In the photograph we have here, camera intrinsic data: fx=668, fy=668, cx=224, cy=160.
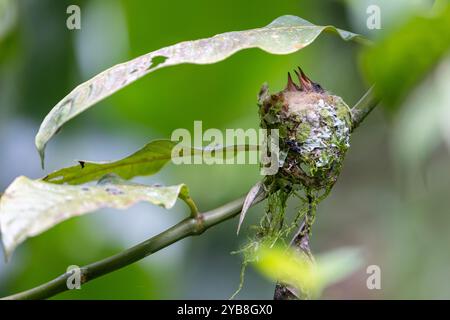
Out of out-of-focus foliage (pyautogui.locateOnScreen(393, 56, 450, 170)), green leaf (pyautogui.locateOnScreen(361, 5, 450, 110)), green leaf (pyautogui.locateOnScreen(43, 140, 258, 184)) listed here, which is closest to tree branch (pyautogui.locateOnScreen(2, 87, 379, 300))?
green leaf (pyautogui.locateOnScreen(43, 140, 258, 184))

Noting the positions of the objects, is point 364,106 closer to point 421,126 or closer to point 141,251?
point 421,126

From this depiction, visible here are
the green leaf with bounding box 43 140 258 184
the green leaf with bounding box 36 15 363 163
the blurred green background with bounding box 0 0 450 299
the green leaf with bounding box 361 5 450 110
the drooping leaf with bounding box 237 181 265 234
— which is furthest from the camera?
the blurred green background with bounding box 0 0 450 299

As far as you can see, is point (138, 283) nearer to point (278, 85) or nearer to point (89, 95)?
point (278, 85)

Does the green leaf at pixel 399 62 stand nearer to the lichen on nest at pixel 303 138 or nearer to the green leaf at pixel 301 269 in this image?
the green leaf at pixel 301 269

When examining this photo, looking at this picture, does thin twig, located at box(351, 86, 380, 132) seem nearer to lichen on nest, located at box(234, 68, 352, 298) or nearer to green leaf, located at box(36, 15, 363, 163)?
lichen on nest, located at box(234, 68, 352, 298)

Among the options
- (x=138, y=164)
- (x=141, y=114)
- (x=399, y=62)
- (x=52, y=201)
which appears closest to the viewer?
(x=399, y=62)

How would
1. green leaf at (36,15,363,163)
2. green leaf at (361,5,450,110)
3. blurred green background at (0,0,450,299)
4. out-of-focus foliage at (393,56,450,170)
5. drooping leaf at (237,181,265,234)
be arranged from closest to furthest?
1. green leaf at (361,5,450,110)
2. out-of-focus foliage at (393,56,450,170)
3. green leaf at (36,15,363,163)
4. drooping leaf at (237,181,265,234)
5. blurred green background at (0,0,450,299)

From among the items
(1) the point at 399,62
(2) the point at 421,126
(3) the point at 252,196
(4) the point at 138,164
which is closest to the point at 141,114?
(4) the point at 138,164
